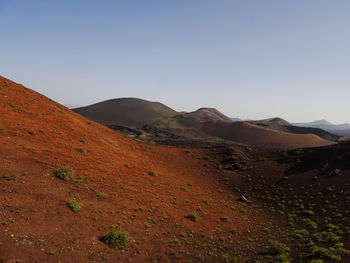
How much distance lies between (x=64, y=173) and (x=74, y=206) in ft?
12.5

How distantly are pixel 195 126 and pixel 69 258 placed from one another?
103315 millimetres

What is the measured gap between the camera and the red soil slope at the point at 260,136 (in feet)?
262

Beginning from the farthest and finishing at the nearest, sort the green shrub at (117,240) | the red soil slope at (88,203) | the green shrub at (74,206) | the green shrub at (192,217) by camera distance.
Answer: the green shrub at (192,217), the green shrub at (74,206), the green shrub at (117,240), the red soil slope at (88,203)

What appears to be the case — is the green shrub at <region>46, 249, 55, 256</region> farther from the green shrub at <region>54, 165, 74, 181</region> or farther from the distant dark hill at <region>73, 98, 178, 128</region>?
the distant dark hill at <region>73, 98, 178, 128</region>

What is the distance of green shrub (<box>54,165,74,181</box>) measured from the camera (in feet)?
45.9

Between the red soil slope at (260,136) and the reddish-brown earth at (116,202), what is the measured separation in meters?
54.4

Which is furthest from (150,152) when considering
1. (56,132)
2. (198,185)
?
(56,132)

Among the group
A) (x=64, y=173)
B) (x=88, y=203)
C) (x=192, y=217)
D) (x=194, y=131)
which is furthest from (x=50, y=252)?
(x=194, y=131)

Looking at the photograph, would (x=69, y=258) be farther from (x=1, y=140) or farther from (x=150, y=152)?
(x=150, y=152)

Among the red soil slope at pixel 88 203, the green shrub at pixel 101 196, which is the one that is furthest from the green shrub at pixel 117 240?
the green shrub at pixel 101 196

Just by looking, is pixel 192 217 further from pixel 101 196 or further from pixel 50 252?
pixel 50 252

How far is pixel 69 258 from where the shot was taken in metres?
8.15

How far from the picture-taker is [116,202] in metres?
14.3

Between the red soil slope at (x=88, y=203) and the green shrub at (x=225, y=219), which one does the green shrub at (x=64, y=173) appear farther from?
the green shrub at (x=225, y=219)
